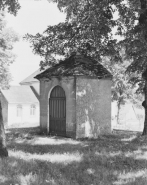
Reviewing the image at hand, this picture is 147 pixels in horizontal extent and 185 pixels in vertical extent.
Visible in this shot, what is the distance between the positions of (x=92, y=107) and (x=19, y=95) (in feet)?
100

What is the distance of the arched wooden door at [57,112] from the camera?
16.7 m

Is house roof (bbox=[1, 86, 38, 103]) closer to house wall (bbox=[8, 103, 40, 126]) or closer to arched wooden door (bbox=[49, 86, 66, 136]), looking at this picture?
house wall (bbox=[8, 103, 40, 126])

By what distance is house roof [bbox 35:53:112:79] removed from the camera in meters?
15.8

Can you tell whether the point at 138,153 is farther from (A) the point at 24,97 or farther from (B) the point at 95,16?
(A) the point at 24,97

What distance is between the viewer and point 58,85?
55.0ft

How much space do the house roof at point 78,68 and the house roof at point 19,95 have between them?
26.6 m

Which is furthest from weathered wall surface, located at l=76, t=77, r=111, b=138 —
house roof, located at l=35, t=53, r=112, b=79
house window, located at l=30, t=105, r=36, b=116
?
house window, located at l=30, t=105, r=36, b=116

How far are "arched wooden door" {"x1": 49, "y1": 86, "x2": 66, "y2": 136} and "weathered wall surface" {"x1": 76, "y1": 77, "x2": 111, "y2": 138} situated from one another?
127 centimetres

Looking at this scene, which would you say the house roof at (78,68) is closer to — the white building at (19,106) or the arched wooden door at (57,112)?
the arched wooden door at (57,112)

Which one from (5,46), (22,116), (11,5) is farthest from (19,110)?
(11,5)

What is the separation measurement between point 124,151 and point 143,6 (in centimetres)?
809

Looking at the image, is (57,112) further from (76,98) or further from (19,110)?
(19,110)

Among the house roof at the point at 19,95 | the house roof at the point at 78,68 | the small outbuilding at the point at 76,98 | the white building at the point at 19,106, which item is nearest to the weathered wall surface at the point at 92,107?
the small outbuilding at the point at 76,98

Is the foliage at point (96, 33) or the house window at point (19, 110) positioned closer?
the foliage at point (96, 33)
